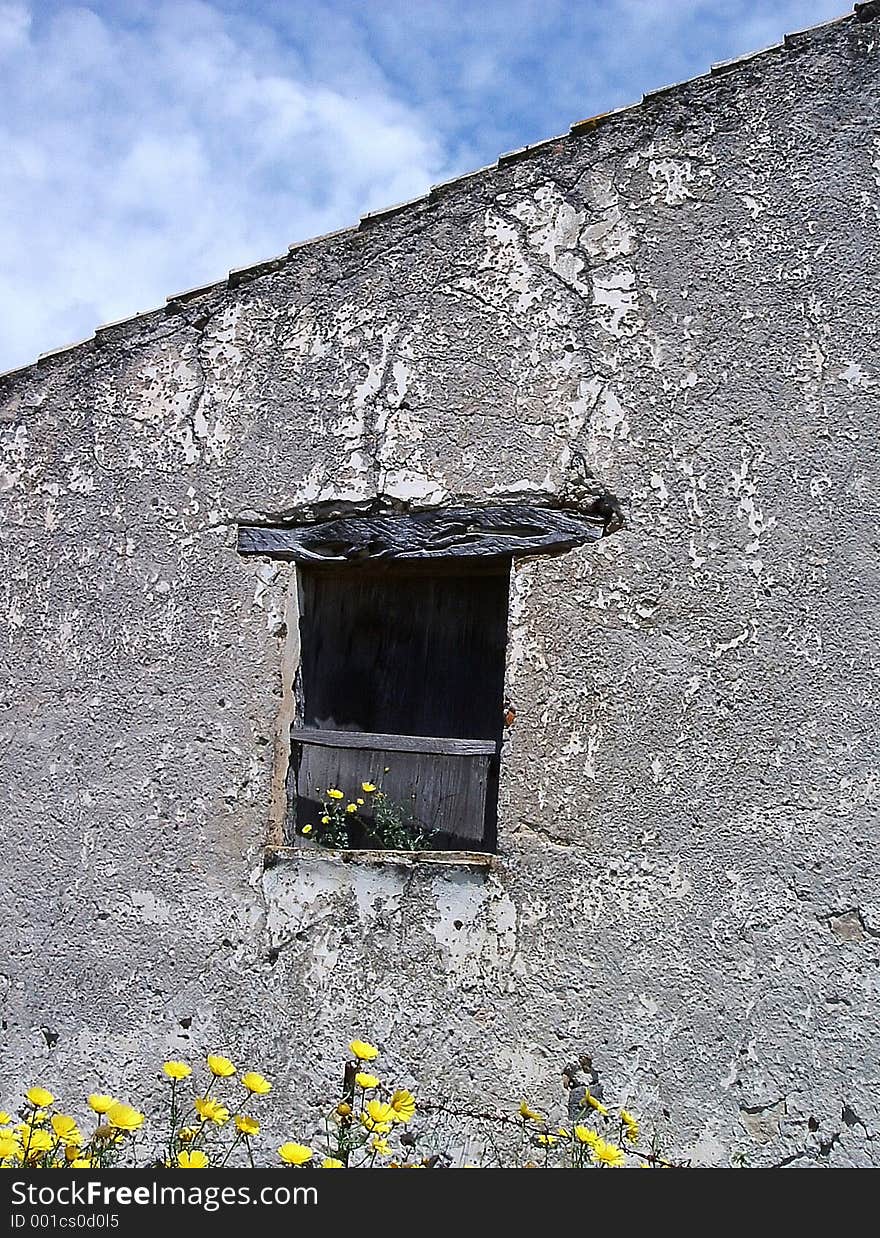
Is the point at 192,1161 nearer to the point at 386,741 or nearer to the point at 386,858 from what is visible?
the point at 386,858

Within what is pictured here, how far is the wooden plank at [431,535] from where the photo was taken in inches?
136

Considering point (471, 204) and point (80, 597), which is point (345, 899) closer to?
point (80, 597)

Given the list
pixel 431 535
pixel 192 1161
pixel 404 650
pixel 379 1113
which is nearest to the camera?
pixel 192 1161

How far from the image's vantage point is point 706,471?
10.9 ft

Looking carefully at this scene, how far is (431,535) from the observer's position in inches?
141

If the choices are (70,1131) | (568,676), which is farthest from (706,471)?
(70,1131)

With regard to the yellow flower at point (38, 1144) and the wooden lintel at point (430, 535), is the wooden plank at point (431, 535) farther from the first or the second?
the yellow flower at point (38, 1144)

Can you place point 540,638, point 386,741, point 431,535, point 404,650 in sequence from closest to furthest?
point 540,638, point 431,535, point 386,741, point 404,650

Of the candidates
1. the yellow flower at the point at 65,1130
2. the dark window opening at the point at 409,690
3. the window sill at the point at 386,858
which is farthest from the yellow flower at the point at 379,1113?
the dark window opening at the point at 409,690

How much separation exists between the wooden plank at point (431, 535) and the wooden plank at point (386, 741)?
0.57m

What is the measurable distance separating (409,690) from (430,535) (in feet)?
1.81

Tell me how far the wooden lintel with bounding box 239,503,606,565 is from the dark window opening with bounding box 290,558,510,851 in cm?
10

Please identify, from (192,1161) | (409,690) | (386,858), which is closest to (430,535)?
(409,690)

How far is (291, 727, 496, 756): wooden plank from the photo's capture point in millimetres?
3596
